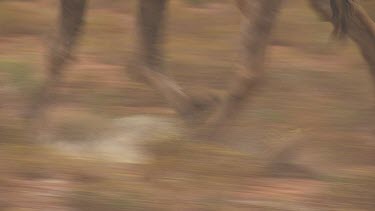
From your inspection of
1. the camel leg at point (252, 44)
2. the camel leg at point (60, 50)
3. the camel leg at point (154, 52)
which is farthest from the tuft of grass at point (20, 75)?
the camel leg at point (252, 44)

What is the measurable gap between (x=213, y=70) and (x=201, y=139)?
1.20 m

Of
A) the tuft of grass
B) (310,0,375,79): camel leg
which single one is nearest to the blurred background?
the tuft of grass

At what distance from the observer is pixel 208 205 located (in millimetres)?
3131

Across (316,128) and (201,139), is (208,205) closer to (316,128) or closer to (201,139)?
(201,139)

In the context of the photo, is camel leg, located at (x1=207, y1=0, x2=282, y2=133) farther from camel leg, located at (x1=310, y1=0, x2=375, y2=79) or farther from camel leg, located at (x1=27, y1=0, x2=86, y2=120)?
camel leg, located at (x1=27, y1=0, x2=86, y2=120)

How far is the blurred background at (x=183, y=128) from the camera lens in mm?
3260

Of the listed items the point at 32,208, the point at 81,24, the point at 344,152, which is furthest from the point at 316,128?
the point at 32,208

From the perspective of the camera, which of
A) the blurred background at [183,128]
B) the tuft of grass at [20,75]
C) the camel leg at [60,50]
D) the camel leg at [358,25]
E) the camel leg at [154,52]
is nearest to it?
the blurred background at [183,128]

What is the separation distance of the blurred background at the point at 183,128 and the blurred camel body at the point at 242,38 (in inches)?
4.2

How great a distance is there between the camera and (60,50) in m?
4.13

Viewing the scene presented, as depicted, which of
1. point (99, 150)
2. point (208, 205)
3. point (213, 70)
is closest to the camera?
point (208, 205)

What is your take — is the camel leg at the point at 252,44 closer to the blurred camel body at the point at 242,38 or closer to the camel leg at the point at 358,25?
the blurred camel body at the point at 242,38

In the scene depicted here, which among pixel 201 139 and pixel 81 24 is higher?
pixel 81 24

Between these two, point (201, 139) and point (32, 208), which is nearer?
point (32, 208)
